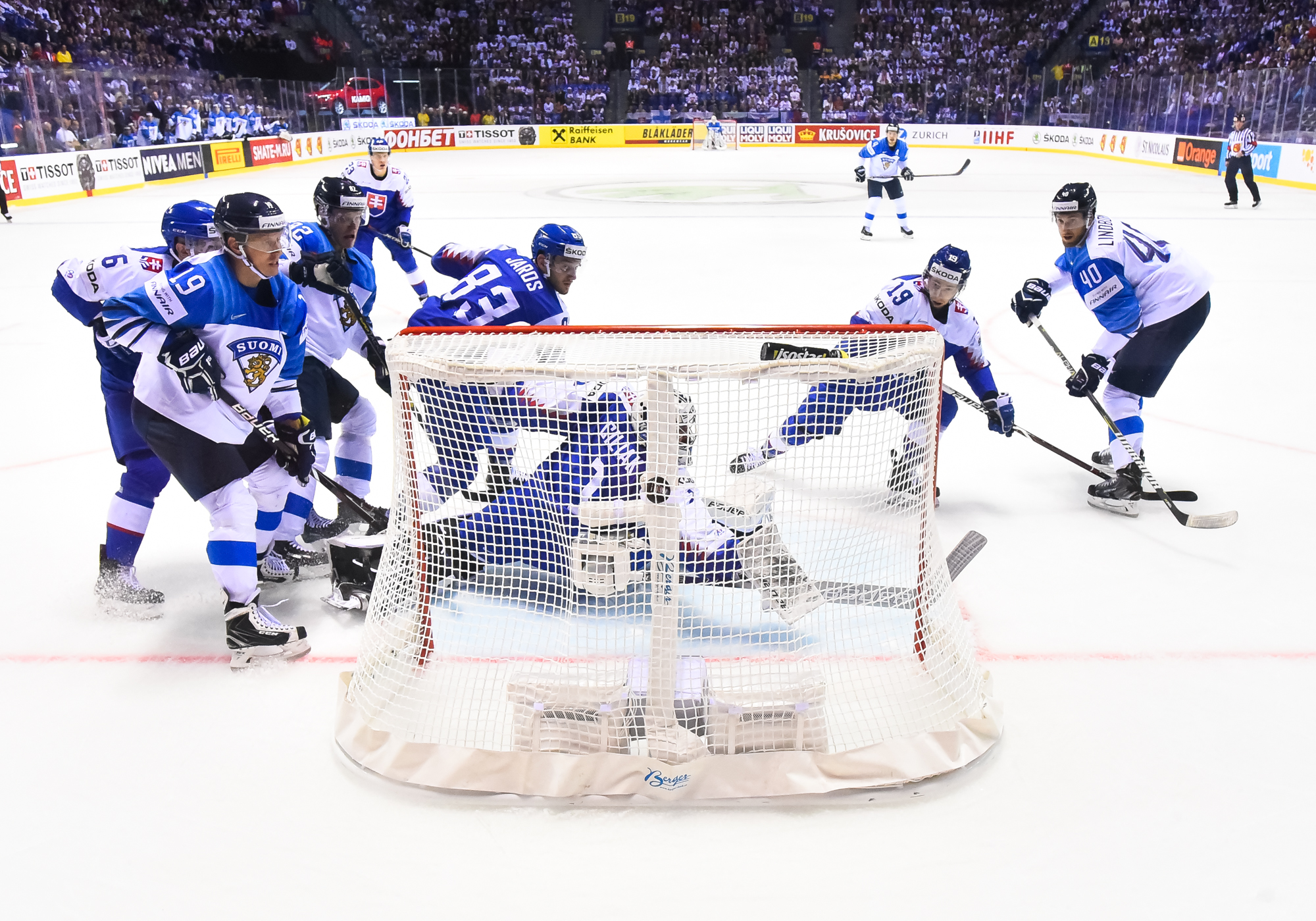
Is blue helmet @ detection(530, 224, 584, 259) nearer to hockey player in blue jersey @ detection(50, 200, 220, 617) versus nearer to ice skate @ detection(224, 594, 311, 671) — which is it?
hockey player in blue jersey @ detection(50, 200, 220, 617)

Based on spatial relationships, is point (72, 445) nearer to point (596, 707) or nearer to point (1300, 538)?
point (596, 707)

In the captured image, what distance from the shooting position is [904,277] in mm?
3633

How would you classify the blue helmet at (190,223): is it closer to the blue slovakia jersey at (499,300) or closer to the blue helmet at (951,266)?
the blue slovakia jersey at (499,300)

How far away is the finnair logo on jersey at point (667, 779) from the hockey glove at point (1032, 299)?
8.85 feet

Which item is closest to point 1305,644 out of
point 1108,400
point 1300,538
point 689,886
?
point 1300,538

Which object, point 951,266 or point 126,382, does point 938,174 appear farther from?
point 126,382

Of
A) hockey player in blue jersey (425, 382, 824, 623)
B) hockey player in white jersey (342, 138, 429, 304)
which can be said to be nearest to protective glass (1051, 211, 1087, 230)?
hockey player in blue jersey (425, 382, 824, 623)

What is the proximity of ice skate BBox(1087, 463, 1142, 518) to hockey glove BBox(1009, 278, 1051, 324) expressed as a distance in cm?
76

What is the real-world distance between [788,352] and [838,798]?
1064 mm

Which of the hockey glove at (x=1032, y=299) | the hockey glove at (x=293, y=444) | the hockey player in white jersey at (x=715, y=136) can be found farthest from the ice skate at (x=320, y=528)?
the hockey player in white jersey at (x=715, y=136)

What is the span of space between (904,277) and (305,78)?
27256 millimetres

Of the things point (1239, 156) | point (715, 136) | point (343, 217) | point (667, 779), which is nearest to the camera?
point (667, 779)

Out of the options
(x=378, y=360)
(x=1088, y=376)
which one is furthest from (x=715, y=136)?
(x=378, y=360)

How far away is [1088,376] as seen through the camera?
398 centimetres
